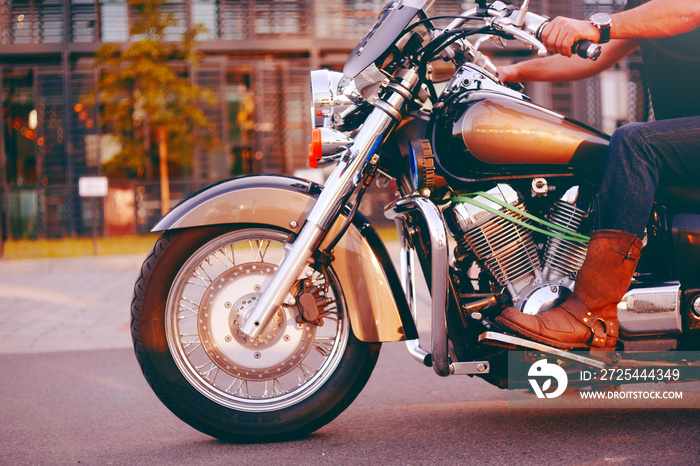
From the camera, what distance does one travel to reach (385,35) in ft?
8.37

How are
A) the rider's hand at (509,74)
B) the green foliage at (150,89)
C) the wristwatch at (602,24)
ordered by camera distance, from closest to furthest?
the wristwatch at (602,24), the rider's hand at (509,74), the green foliage at (150,89)

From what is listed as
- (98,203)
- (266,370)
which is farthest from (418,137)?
(98,203)

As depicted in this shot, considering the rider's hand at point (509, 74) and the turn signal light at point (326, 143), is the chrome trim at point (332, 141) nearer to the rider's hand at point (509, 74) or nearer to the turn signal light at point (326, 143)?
the turn signal light at point (326, 143)

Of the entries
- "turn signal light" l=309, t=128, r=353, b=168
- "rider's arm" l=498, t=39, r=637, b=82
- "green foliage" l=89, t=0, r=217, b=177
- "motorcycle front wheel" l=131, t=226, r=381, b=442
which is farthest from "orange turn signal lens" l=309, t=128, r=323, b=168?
"green foliage" l=89, t=0, r=217, b=177

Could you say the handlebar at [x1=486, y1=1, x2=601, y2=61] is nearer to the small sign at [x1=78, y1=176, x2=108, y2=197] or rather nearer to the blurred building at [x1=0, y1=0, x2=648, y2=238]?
the small sign at [x1=78, y1=176, x2=108, y2=197]

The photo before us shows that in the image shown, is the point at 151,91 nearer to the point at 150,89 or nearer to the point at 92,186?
the point at 150,89

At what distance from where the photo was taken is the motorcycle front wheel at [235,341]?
2.61 m

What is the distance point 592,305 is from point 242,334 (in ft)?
4.07

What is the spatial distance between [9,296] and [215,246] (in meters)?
5.46

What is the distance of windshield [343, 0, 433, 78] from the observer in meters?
2.54

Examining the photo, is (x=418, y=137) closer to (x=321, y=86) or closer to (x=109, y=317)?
(x=321, y=86)

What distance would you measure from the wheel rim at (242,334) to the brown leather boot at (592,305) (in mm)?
677

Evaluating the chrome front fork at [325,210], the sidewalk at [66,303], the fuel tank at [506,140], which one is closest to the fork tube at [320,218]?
the chrome front fork at [325,210]

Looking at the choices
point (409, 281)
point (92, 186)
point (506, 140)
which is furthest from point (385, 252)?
point (92, 186)
